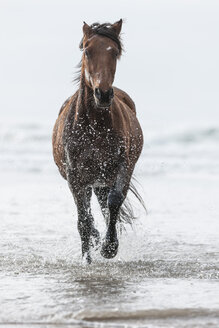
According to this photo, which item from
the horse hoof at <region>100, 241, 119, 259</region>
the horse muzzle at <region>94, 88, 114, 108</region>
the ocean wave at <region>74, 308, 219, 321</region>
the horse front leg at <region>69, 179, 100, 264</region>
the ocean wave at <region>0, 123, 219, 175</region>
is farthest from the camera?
the ocean wave at <region>0, 123, 219, 175</region>

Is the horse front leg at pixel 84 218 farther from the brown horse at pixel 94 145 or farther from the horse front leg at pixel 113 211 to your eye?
the horse front leg at pixel 113 211

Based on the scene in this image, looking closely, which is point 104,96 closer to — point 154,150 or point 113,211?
point 113,211

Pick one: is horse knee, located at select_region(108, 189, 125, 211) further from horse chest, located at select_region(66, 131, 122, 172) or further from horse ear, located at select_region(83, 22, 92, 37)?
horse ear, located at select_region(83, 22, 92, 37)

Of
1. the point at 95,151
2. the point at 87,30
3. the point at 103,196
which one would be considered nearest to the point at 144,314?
the point at 95,151

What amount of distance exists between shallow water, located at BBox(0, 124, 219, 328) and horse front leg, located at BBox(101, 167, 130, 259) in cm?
17

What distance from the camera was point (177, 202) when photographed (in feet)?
33.4

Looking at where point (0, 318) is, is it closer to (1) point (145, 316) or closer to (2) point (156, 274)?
(1) point (145, 316)

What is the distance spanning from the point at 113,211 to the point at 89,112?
2.95 feet

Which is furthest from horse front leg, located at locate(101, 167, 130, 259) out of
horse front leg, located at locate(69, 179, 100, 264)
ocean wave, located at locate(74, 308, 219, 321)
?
ocean wave, located at locate(74, 308, 219, 321)

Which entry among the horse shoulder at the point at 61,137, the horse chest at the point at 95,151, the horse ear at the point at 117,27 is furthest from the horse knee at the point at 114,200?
the horse ear at the point at 117,27

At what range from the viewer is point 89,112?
18.3 feet

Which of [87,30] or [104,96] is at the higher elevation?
[87,30]

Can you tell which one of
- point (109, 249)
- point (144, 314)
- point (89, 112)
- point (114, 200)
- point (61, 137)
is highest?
point (89, 112)

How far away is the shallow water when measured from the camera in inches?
148
